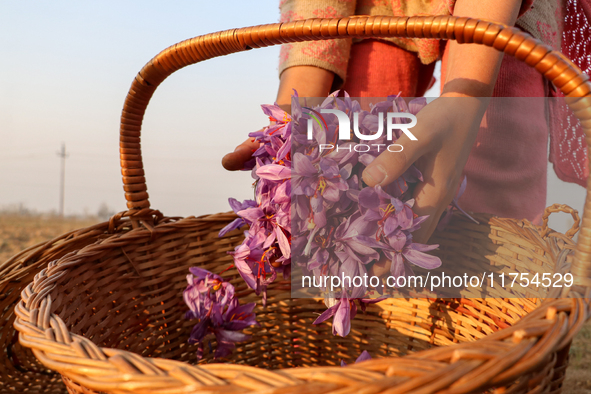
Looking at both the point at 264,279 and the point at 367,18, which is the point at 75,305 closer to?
the point at 264,279

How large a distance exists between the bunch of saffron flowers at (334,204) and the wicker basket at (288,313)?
11cm

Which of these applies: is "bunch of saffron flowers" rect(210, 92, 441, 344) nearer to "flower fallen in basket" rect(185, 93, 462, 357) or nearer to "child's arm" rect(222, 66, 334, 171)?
"flower fallen in basket" rect(185, 93, 462, 357)

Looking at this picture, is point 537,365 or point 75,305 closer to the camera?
point 537,365

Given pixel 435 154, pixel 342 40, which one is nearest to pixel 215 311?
pixel 435 154

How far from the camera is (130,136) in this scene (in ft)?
2.21

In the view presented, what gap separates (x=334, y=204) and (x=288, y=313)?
0.35 m

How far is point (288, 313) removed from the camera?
31.0 inches

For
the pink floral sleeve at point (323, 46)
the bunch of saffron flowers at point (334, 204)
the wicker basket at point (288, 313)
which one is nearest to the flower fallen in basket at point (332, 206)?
the bunch of saffron flowers at point (334, 204)

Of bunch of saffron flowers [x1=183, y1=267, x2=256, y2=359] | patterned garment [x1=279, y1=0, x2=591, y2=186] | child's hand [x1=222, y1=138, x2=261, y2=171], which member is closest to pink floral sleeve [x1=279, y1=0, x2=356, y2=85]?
patterned garment [x1=279, y1=0, x2=591, y2=186]

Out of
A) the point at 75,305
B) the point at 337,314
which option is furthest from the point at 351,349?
the point at 75,305

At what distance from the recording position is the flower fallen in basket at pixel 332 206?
490 mm

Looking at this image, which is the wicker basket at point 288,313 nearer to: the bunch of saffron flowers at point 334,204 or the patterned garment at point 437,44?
the bunch of saffron flowers at point 334,204

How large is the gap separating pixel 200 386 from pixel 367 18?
1.29 ft

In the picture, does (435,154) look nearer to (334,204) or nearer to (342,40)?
(334,204)
